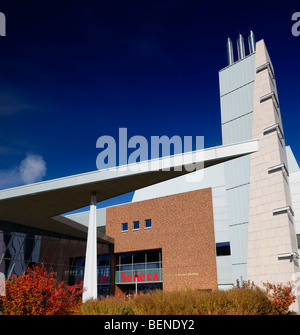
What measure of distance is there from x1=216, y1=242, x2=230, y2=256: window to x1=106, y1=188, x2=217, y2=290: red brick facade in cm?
43

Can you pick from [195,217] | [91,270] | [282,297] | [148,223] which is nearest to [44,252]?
[148,223]

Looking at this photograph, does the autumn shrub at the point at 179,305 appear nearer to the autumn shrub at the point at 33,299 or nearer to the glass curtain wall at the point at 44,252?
the autumn shrub at the point at 33,299

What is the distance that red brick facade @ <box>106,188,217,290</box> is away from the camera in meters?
28.0

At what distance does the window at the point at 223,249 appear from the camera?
87.3ft

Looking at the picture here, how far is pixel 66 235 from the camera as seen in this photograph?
28938mm

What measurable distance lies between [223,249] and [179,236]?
14.8 ft

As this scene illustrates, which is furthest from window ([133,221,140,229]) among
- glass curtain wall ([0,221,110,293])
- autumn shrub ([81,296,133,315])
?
autumn shrub ([81,296,133,315])

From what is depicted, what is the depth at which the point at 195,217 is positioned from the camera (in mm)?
29656

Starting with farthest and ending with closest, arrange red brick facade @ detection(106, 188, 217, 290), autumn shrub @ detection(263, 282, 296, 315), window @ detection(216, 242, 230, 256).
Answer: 1. red brick facade @ detection(106, 188, 217, 290)
2. window @ detection(216, 242, 230, 256)
3. autumn shrub @ detection(263, 282, 296, 315)

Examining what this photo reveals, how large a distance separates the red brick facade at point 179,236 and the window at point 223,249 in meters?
0.43

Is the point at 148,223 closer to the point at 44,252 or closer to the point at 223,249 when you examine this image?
the point at 223,249

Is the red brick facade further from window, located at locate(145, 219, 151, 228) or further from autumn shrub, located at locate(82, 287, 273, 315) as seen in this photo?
autumn shrub, located at locate(82, 287, 273, 315)

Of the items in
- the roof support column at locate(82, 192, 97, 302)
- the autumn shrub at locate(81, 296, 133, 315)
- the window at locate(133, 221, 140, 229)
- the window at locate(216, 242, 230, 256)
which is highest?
the window at locate(133, 221, 140, 229)
